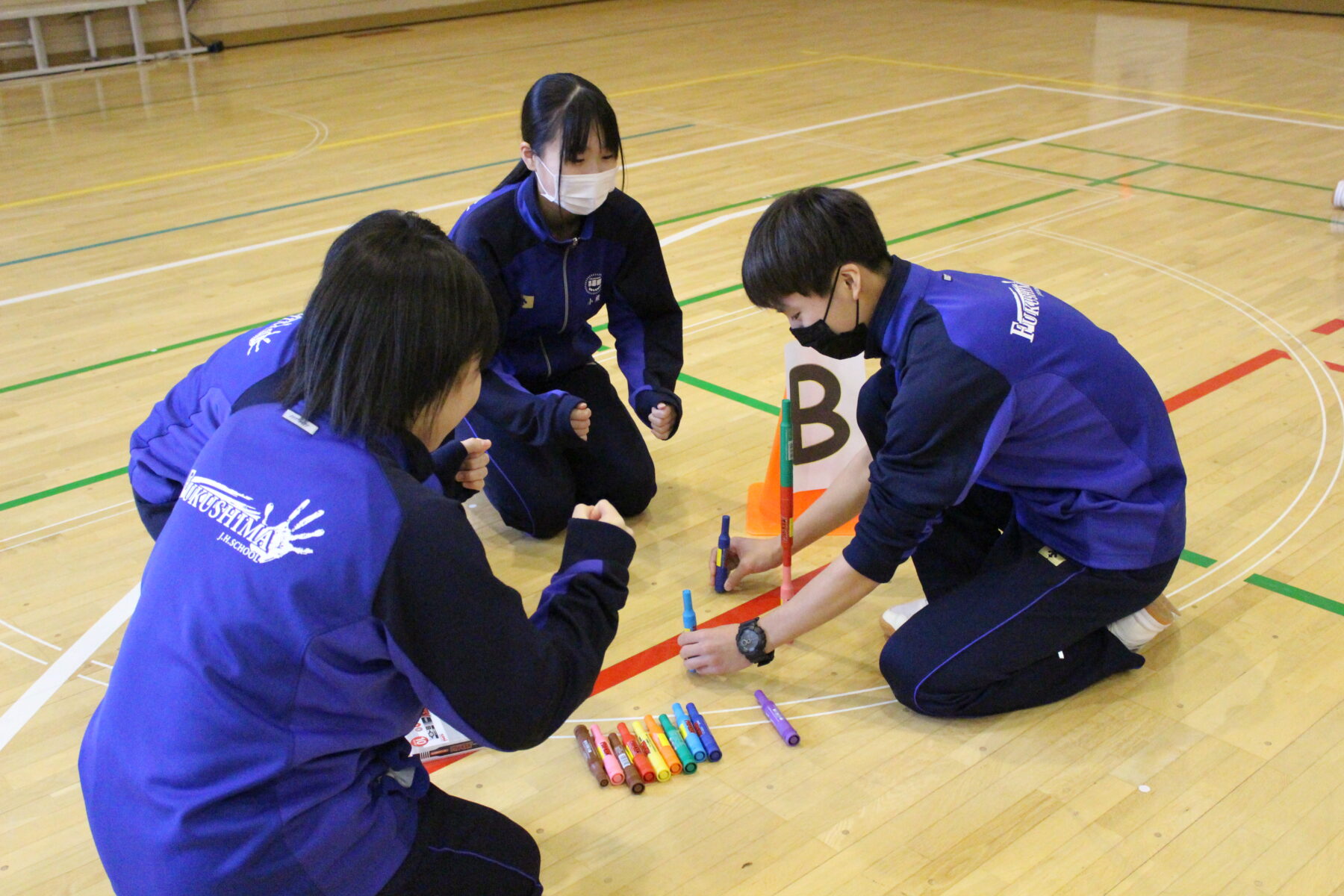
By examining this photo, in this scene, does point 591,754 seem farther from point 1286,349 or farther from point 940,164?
point 940,164

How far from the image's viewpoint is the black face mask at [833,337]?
191cm

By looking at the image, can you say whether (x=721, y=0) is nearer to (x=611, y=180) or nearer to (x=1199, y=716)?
(x=611, y=180)

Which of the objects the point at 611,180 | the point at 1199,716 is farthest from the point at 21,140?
the point at 1199,716

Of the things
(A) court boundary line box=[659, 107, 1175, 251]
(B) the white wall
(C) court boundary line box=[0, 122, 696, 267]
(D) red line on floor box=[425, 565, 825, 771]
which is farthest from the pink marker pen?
(B) the white wall

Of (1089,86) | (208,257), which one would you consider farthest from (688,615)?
(1089,86)

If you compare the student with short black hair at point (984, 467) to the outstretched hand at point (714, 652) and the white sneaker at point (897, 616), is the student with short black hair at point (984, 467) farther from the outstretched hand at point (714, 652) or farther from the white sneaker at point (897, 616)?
the white sneaker at point (897, 616)

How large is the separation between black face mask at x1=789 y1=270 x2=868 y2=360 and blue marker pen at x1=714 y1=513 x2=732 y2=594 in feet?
1.74

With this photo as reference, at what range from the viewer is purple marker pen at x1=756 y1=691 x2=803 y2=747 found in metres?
1.98

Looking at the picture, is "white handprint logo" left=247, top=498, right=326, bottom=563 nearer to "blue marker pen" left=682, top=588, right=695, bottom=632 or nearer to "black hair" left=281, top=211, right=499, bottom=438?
"black hair" left=281, top=211, right=499, bottom=438

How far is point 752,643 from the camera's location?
203cm

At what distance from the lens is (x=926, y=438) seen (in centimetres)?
181

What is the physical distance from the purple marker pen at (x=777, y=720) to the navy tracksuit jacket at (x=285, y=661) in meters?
0.78

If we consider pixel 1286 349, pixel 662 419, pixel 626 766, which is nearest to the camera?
pixel 626 766

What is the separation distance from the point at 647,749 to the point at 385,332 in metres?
1.01
